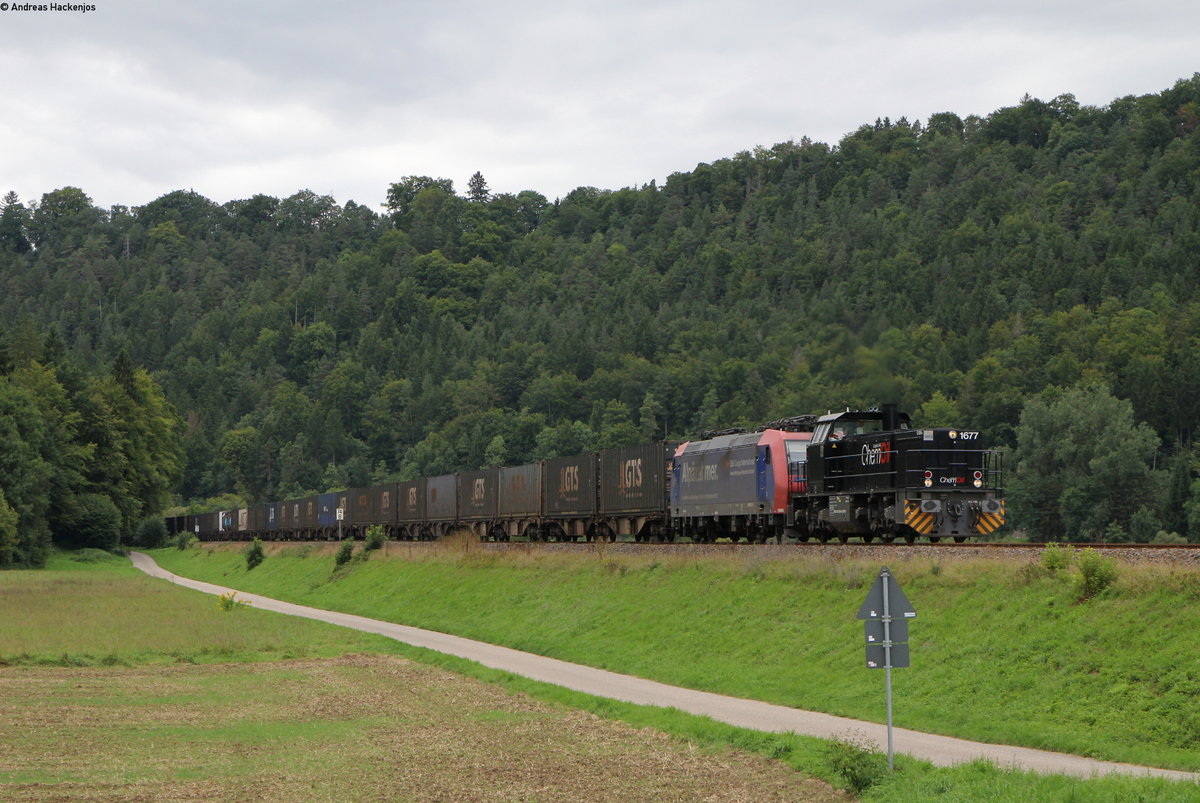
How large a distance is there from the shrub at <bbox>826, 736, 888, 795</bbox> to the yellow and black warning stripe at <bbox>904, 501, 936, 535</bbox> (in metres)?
15.2

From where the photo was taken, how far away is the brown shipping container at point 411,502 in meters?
76.0

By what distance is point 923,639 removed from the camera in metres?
24.3

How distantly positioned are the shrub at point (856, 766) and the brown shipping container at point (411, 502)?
2342 inches

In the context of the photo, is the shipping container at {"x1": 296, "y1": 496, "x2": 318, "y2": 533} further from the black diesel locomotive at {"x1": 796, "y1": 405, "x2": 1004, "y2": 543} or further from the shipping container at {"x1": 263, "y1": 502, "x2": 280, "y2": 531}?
the black diesel locomotive at {"x1": 796, "y1": 405, "x2": 1004, "y2": 543}

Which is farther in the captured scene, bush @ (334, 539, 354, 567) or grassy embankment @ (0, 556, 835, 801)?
bush @ (334, 539, 354, 567)

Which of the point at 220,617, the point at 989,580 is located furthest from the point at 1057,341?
the point at 989,580

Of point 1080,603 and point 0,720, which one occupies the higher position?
point 1080,603

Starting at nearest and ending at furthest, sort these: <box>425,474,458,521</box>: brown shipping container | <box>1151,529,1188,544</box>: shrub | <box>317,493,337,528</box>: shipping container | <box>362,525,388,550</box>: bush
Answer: <box>362,525,388,550</box>: bush
<box>425,474,458,521</box>: brown shipping container
<box>1151,529,1188,544</box>: shrub
<box>317,493,337,528</box>: shipping container

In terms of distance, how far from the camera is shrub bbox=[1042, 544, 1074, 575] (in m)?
23.4

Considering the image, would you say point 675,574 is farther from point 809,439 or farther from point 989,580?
point 989,580

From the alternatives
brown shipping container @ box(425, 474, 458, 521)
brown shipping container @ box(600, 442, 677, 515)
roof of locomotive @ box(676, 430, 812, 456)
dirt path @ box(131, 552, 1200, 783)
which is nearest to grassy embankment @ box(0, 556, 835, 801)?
dirt path @ box(131, 552, 1200, 783)

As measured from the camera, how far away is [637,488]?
49.6 meters

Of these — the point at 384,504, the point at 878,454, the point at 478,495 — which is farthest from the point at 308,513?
the point at 878,454

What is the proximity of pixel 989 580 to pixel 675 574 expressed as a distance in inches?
506
